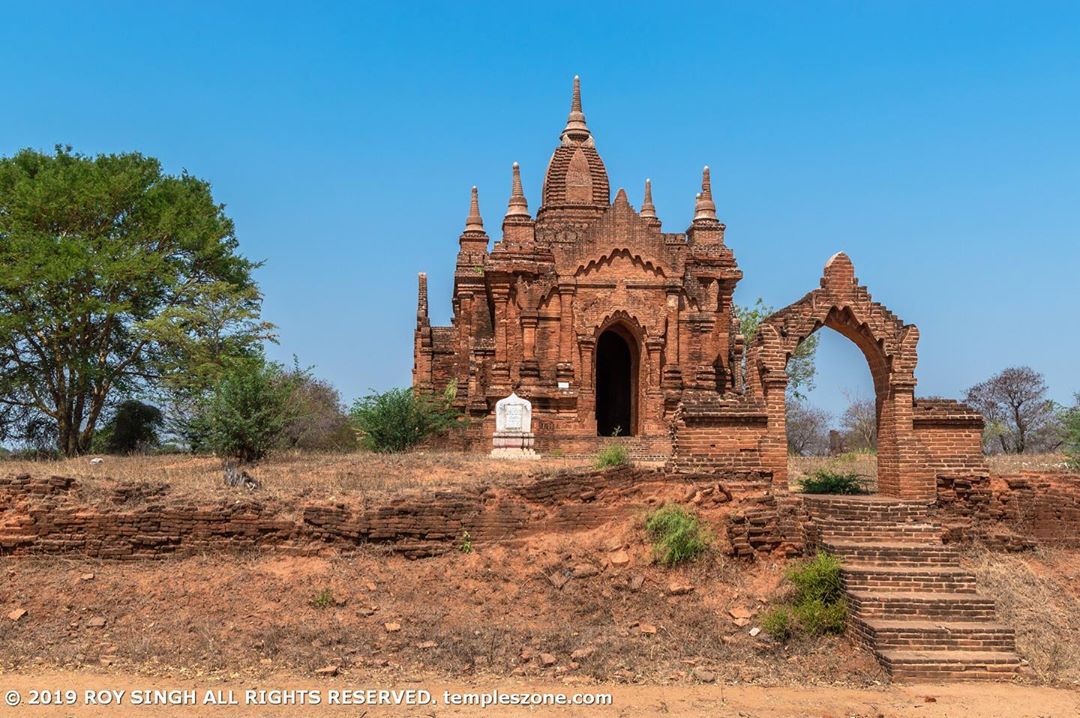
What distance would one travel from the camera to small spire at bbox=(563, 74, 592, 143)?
102 feet

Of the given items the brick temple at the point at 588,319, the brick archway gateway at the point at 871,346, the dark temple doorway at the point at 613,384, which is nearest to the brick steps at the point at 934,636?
the brick archway gateway at the point at 871,346

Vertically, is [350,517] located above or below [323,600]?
above

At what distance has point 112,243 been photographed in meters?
25.8

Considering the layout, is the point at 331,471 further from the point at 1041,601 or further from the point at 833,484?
the point at 1041,601

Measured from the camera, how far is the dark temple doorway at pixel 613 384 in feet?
94.7

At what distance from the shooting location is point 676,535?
42.2 ft

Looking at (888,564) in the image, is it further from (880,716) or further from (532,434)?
(532,434)

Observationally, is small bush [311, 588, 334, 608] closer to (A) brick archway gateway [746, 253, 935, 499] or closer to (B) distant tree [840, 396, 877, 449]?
(A) brick archway gateway [746, 253, 935, 499]

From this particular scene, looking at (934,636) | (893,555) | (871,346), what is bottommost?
(934,636)

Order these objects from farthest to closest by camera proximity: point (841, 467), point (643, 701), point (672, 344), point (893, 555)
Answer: point (672, 344)
point (841, 467)
point (893, 555)
point (643, 701)

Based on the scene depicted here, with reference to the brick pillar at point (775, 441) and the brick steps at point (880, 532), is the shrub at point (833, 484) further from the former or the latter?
the brick steps at point (880, 532)

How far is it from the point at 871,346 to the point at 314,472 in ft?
28.1

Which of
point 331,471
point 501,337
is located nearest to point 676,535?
point 331,471

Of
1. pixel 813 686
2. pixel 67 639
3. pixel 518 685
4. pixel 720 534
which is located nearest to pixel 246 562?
pixel 67 639
